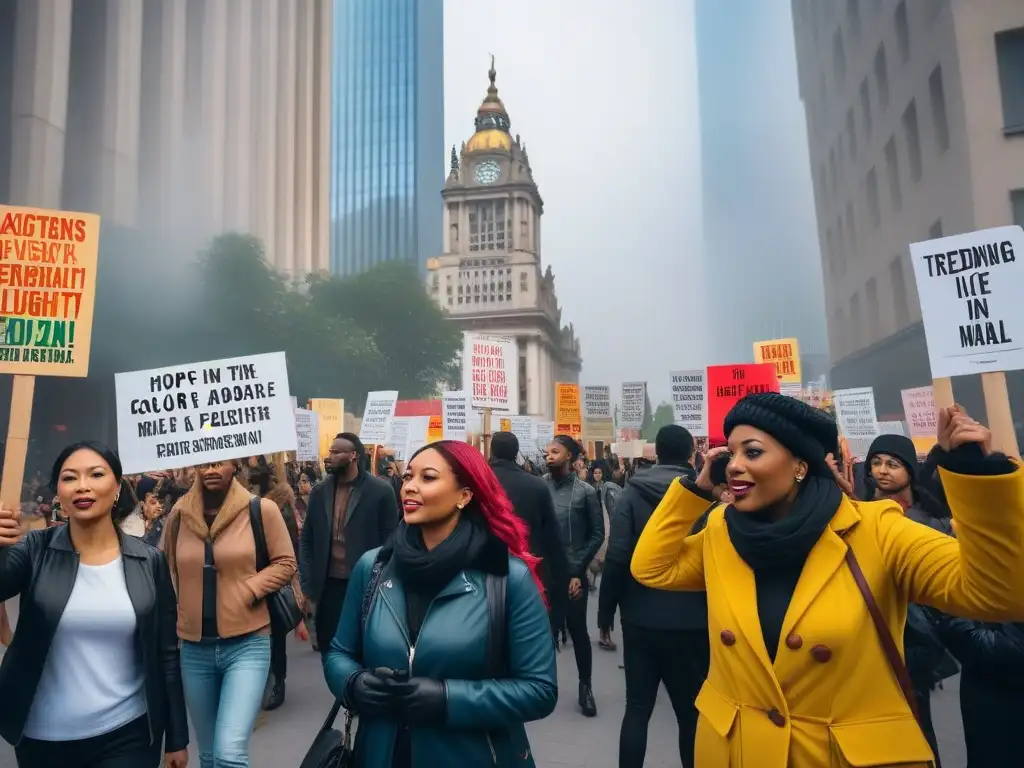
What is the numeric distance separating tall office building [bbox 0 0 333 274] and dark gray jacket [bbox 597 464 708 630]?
2014cm

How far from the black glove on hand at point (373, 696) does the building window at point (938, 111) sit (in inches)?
909

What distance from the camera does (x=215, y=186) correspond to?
99.5 feet

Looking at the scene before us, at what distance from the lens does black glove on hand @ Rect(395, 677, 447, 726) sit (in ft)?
6.64

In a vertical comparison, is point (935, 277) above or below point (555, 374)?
below

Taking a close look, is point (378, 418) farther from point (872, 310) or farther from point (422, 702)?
point (872, 310)

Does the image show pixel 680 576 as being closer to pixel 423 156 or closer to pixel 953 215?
pixel 953 215

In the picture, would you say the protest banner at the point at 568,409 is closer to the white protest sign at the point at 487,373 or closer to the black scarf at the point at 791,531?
the white protest sign at the point at 487,373

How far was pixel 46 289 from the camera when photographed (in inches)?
145

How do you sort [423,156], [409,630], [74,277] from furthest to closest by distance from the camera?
[423,156] < [74,277] < [409,630]

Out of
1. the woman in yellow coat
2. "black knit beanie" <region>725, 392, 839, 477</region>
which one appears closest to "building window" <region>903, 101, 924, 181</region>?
"black knit beanie" <region>725, 392, 839, 477</region>

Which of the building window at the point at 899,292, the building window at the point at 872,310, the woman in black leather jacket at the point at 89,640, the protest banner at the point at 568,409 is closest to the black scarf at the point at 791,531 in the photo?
the woman in black leather jacket at the point at 89,640

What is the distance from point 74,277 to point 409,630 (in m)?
2.70

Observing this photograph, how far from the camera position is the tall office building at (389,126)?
96.0m

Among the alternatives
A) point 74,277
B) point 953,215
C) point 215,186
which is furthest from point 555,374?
point 74,277
